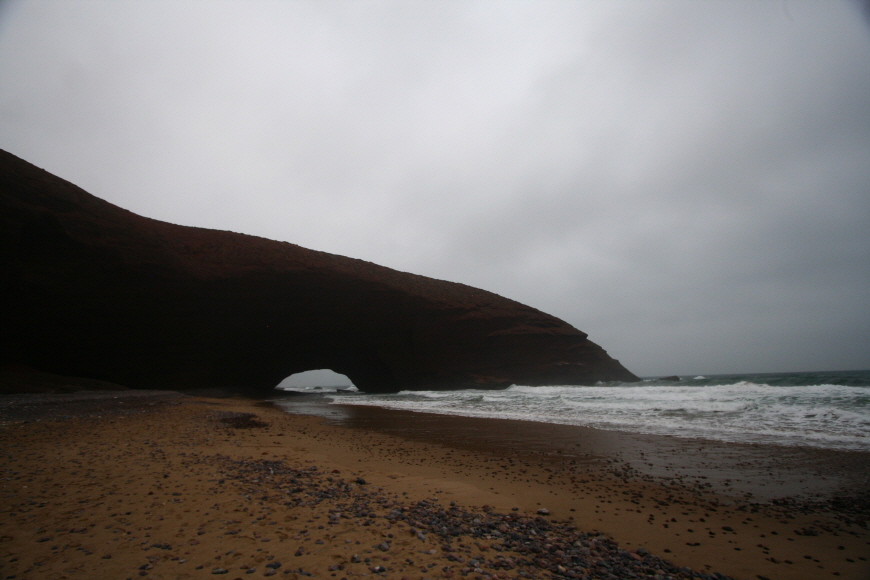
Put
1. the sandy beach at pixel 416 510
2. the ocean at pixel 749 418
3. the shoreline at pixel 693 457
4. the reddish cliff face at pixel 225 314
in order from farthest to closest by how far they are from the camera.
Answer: the reddish cliff face at pixel 225 314 → the ocean at pixel 749 418 → the shoreline at pixel 693 457 → the sandy beach at pixel 416 510

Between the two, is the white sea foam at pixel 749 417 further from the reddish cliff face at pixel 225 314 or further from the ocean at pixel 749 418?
the reddish cliff face at pixel 225 314

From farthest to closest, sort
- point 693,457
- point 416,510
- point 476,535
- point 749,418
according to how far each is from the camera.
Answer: point 749,418 → point 693,457 → point 416,510 → point 476,535

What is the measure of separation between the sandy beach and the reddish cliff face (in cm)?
1993

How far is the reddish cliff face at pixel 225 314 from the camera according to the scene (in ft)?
70.0

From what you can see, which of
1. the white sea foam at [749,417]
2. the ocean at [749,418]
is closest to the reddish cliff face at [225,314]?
the white sea foam at [749,417]

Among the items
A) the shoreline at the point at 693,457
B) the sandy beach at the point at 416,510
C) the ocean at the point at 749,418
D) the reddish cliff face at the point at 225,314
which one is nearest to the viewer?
the sandy beach at the point at 416,510

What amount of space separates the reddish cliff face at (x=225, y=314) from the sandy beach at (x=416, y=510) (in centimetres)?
1993

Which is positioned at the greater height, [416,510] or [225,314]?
[225,314]

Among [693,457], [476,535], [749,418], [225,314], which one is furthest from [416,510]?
[225,314]

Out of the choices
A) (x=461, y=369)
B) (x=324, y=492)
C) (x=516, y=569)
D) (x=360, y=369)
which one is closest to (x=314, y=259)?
(x=360, y=369)

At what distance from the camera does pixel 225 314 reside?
95.8ft

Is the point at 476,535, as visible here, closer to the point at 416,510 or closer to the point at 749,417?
the point at 416,510

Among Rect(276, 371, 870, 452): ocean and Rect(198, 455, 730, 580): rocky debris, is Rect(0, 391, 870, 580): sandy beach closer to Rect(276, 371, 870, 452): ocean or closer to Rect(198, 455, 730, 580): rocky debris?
Rect(198, 455, 730, 580): rocky debris

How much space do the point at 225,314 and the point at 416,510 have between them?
30.1 metres
